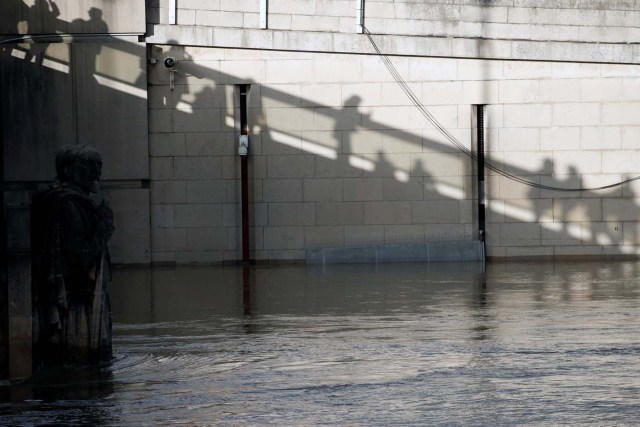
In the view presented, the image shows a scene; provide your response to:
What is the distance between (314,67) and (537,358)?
16.5 metres

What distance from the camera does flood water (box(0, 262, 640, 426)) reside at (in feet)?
24.9

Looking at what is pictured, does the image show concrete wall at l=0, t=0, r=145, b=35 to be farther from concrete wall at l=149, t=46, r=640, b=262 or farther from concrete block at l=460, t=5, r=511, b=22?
concrete block at l=460, t=5, r=511, b=22

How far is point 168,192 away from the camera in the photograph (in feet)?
84.7

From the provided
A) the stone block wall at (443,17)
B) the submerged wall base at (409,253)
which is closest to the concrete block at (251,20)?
the stone block wall at (443,17)

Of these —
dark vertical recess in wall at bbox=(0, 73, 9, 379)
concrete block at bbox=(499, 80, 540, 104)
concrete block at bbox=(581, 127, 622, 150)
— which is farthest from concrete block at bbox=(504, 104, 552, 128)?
dark vertical recess in wall at bbox=(0, 73, 9, 379)

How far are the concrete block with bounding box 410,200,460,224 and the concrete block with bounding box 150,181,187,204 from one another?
462 centimetres

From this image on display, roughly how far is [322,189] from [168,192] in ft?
10.1

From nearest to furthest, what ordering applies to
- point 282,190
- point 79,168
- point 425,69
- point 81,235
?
point 81,235 → point 79,168 → point 425,69 → point 282,190

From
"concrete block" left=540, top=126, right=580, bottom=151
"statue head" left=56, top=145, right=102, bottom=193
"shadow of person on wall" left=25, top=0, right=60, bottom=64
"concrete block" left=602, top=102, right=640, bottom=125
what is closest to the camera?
"statue head" left=56, top=145, right=102, bottom=193

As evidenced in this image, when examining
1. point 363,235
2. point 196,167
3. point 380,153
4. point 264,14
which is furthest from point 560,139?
point 196,167

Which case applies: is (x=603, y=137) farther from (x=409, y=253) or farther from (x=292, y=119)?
(x=292, y=119)

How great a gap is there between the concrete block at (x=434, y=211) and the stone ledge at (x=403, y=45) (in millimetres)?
2939

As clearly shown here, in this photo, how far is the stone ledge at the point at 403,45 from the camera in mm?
25375

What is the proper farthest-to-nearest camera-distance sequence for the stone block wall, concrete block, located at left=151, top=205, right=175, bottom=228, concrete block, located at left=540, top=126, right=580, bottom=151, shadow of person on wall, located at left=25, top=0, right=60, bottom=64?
concrete block, located at left=151, top=205, right=175, bottom=228
concrete block, located at left=540, top=126, right=580, bottom=151
the stone block wall
shadow of person on wall, located at left=25, top=0, right=60, bottom=64
